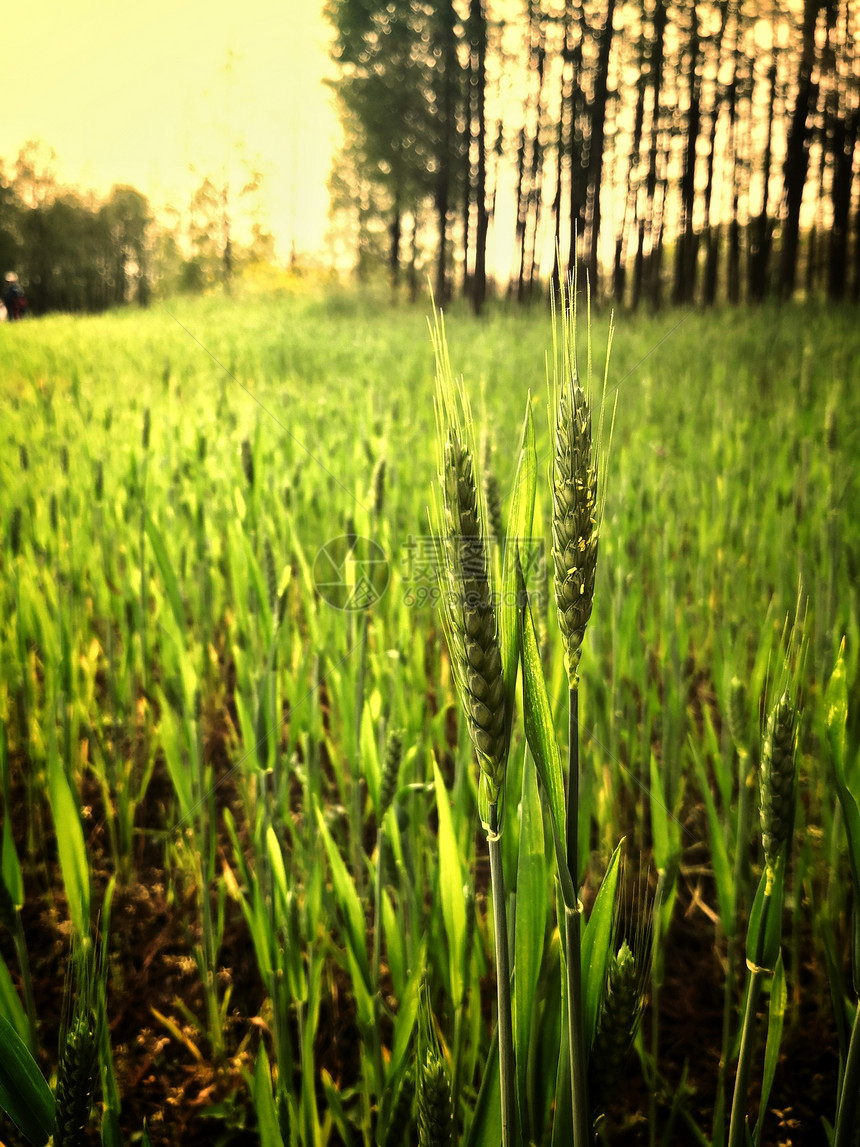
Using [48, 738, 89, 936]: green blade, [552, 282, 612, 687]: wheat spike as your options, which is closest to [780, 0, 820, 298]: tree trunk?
[552, 282, 612, 687]: wheat spike

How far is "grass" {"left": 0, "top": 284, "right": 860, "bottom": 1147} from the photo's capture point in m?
0.64

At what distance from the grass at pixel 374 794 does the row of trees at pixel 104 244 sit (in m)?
7.92

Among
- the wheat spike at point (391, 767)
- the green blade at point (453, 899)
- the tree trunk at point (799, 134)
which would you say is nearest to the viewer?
the green blade at point (453, 899)

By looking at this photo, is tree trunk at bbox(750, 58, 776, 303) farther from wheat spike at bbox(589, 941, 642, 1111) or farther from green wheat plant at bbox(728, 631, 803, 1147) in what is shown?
wheat spike at bbox(589, 941, 642, 1111)

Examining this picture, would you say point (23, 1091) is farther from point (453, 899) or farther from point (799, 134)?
point (799, 134)

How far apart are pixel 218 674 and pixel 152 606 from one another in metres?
0.50

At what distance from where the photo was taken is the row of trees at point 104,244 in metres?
8.00

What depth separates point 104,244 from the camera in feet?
37.6

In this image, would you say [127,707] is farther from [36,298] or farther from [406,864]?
[36,298]

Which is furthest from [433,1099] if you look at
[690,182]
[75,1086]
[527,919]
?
[690,182]

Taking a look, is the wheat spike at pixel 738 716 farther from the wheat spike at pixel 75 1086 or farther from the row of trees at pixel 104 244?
the row of trees at pixel 104 244

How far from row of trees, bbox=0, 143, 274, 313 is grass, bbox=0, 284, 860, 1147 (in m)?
7.92

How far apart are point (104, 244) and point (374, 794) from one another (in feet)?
45.4

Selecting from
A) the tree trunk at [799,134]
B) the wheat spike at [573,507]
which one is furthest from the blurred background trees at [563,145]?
the wheat spike at [573,507]
